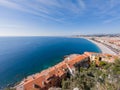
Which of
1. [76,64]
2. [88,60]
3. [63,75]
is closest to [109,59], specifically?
[88,60]

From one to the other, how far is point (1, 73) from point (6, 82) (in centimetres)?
827

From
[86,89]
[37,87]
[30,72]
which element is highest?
[86,89]

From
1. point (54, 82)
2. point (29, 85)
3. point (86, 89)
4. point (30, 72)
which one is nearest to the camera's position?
point (86, 89)

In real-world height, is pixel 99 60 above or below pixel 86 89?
below

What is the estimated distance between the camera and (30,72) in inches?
1560

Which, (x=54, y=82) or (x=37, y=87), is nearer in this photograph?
(x=37, y=87)

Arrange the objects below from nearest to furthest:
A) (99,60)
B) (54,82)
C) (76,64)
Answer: (54,82), (76,64), (99,60)

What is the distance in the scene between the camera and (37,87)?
23.8 meters

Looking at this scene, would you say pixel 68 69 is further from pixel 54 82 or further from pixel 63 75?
pixel 54 82

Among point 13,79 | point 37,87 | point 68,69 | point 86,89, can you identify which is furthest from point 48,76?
point 86,89

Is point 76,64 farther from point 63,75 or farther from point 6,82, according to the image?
point 6,82

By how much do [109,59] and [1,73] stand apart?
34282 millimetres

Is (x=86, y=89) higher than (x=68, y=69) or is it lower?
higher

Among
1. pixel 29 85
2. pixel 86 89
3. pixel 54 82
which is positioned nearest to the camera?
pixel 86 89
